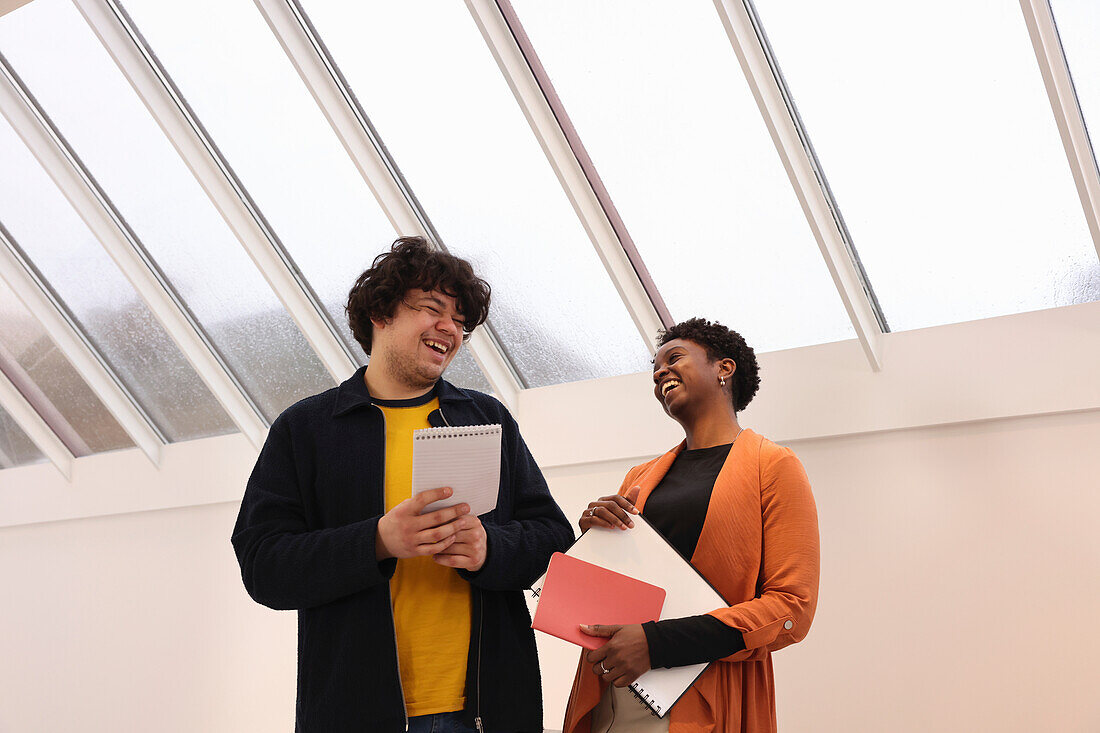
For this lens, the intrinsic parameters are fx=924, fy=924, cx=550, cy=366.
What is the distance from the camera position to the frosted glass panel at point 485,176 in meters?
3.38

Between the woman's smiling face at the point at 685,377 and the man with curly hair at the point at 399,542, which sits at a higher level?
the woman's smiling face at the point at 685,377

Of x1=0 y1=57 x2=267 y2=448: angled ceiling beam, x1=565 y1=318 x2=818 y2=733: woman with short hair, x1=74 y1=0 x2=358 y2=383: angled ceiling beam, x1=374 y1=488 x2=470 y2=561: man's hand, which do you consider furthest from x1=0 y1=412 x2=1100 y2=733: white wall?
x1=374 y1=488 x2=470 y2=561: man's hand

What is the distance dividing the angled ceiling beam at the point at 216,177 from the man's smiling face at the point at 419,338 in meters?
2.53

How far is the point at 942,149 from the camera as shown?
287cm

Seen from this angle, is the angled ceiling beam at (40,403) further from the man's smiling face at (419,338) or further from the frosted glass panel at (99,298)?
the man's smiling face at (419,338)

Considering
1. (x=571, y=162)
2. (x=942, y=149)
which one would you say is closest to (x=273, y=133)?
(x=571, y=162)

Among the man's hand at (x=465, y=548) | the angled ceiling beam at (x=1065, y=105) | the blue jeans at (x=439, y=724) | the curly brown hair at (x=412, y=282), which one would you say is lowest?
the blue jeans at (x=439, y=724)

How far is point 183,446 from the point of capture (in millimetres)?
4824

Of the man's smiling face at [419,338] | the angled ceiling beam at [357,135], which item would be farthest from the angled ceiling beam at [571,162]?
the man's smiling face at [419,338]

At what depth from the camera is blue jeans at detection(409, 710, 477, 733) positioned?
1451mm

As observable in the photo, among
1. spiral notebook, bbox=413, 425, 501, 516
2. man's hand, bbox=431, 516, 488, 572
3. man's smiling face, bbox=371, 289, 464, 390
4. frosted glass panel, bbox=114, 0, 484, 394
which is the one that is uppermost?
frosted glass panel, bbox=114, 0, 484, 394

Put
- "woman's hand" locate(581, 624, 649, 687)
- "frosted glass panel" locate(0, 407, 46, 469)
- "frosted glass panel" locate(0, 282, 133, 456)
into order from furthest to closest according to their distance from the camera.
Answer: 1. "frosted glass panel" locate(0, 407, 46, 469)
2. "frosted glass panel" locate(0, 282, 133, 456)
3. "woman's hand" locate(581, 624, 649, 687)

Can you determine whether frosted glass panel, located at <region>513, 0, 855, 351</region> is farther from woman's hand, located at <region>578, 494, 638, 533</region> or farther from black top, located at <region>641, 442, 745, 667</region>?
woman's hand, located at <region>578, 494, 638, 533</region>

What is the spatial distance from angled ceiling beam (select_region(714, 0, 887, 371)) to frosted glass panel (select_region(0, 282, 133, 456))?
384cm
